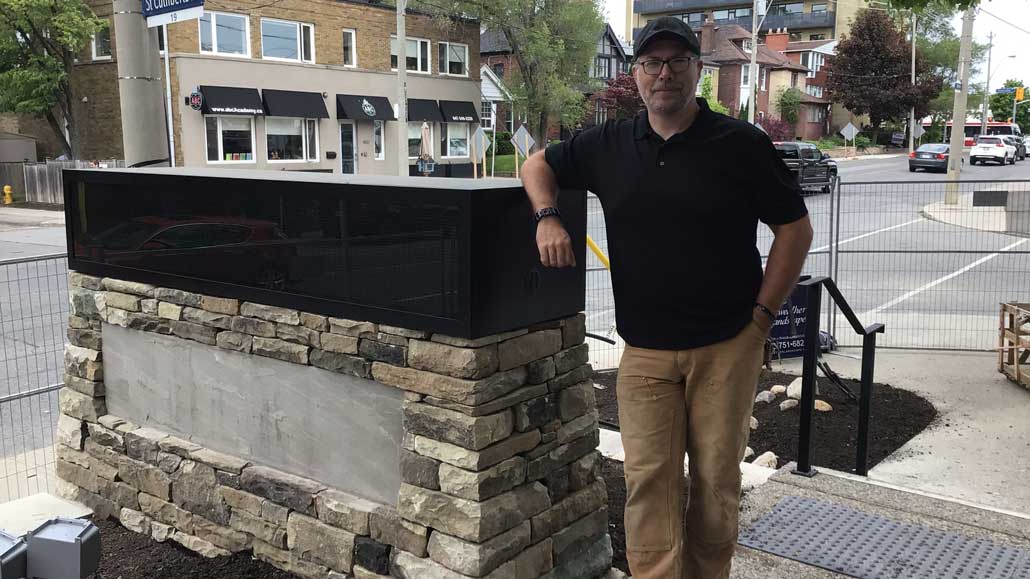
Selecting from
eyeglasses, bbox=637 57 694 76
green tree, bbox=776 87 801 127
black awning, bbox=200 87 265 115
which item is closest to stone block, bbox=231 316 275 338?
eyeglasses, bbox=637 57 694 76

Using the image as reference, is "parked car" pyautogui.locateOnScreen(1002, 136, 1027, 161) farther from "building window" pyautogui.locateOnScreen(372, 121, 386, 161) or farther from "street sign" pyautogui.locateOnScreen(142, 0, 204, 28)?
"street sign" pyautogui.locateOnScreen(142, 0, 204, 28)

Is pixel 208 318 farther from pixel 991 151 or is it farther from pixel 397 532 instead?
pixel 991 151

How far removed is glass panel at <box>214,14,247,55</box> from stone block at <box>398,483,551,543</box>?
29458mm

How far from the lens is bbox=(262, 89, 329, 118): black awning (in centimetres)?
3123

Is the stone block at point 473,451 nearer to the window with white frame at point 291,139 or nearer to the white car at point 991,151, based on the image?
the window with white frame at point 291,139

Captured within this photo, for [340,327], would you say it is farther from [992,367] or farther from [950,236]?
[950,236]

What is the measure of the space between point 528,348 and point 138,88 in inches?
130

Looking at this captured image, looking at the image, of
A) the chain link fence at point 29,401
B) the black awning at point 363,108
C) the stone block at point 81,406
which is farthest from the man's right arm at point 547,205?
the black awning at point 363,108

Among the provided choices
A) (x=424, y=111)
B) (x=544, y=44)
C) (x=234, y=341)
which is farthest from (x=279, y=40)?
(x=234, y=341)

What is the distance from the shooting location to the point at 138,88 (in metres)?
5.36

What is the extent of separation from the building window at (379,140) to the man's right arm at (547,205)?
3361cm

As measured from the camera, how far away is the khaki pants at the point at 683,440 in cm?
297

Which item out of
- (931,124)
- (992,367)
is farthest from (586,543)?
(931,124)

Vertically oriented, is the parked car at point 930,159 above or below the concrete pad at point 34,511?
above
